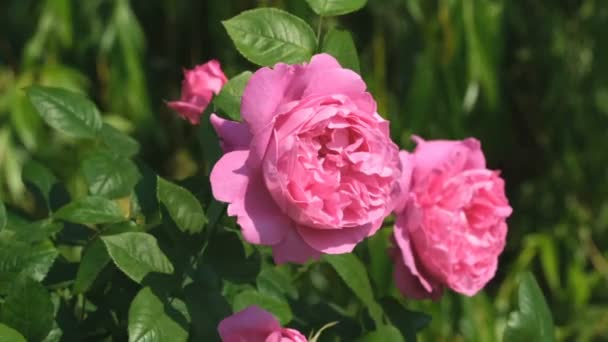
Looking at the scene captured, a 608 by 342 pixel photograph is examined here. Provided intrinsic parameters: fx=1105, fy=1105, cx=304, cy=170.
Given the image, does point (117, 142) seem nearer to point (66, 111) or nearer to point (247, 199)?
point (66, 111)

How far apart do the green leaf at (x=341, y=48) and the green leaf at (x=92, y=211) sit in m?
0.18

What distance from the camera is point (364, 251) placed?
86cm

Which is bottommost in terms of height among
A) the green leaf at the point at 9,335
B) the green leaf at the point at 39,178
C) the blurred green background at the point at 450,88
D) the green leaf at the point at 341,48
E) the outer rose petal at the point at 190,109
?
the blurred green background at the point at 450,88

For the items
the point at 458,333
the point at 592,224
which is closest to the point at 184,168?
the point at 458,333

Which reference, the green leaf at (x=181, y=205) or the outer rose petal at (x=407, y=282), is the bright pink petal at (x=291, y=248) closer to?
the green leaf at (x=181, y=205)

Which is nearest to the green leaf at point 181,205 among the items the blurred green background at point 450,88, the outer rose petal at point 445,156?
the outer rose petal at point 445,156

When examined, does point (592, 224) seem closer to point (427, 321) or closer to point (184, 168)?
point (184, 168)

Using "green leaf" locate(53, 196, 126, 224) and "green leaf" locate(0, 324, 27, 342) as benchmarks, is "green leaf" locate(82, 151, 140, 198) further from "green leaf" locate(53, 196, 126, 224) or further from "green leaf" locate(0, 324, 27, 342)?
"green leaf" locate(0, 324, 27, 342)

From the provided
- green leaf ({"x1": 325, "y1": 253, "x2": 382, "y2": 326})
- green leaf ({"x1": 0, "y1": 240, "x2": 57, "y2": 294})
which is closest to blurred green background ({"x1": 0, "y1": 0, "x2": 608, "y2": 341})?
green leaf ({"x1": 325, "y1": 253, "x2": 382, "y2": 326})

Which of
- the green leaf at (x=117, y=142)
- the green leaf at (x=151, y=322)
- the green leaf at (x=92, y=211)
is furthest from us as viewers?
the green leaf at (x=117, y=142)

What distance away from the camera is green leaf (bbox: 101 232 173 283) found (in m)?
0.66

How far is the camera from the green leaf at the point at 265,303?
28.6 inches

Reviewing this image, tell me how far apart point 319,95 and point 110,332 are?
0.22 metres

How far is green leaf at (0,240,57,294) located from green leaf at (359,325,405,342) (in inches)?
8.4
